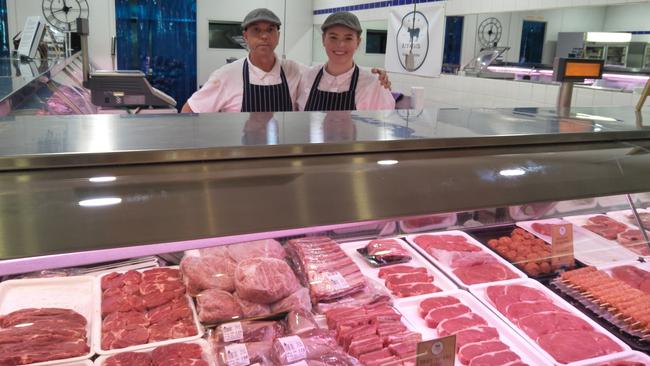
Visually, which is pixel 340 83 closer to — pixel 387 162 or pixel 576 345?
pixel 576 345

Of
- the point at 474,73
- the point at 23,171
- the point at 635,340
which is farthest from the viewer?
the point at 474,73

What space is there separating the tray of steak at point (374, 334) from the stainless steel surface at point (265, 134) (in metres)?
0.61

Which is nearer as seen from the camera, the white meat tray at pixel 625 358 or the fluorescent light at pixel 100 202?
the fluorescent light at pixel 100 202

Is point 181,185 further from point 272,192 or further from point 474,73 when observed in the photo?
point 474,73

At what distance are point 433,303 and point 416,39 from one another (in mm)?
5612

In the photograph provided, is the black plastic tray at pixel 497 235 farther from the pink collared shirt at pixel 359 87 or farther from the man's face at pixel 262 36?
the man's face at pixel 262 36

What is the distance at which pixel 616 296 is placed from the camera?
5.98 ft

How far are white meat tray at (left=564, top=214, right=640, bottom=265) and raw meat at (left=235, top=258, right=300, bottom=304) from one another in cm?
112

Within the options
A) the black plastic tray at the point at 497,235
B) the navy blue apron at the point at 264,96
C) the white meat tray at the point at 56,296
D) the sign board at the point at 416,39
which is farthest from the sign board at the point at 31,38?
the black plastic tray at the point at 497,235

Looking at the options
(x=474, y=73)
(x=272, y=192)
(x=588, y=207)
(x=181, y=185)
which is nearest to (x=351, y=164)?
(x=272, y=192)

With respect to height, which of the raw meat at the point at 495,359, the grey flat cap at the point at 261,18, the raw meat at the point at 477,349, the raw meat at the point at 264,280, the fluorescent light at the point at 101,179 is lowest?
the raw meat at the point at 495,359

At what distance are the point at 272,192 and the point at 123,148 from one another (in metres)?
0.24

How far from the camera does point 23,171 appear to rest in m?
0.78

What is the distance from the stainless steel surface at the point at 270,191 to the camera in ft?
2.43
